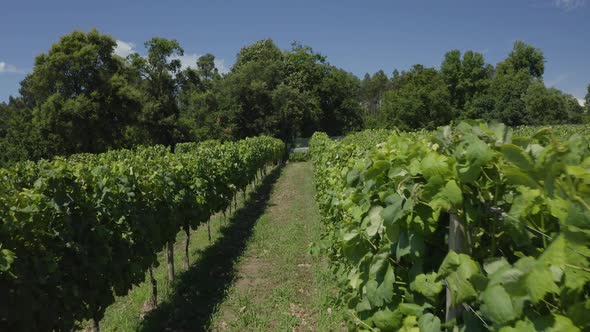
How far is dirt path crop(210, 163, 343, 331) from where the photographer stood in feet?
18.8

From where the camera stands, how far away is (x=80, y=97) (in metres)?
30.1

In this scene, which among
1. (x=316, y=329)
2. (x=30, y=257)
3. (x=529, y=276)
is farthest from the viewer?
(x=316, y=329)

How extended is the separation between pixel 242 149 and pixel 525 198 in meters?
14.4

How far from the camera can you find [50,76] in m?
30.8

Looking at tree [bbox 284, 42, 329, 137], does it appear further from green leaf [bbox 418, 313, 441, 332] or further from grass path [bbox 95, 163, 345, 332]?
green leaf [bbox 418, 313, 441, 332]

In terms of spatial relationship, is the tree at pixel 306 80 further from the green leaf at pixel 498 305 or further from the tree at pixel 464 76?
the green leaf at pixel 498 305

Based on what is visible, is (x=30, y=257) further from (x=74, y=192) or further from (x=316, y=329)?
(x=316, y=329)

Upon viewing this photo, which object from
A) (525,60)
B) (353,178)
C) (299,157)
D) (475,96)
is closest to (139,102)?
(299,157)

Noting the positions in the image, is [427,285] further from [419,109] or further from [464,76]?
[464,76]

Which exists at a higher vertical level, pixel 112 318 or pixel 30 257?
pixel 30 257

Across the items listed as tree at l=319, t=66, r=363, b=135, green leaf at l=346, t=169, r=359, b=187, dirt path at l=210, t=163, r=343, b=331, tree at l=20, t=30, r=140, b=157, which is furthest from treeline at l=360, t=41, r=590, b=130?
green leaf at l=346, t=169, r=359, b=187

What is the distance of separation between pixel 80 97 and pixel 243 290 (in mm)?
28282

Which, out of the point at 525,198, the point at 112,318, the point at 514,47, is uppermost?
the point at 514,47

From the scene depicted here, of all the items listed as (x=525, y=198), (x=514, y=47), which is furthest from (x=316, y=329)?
(x=514, y=47)
